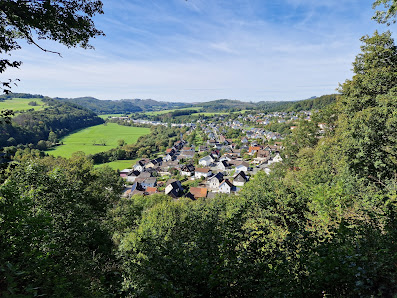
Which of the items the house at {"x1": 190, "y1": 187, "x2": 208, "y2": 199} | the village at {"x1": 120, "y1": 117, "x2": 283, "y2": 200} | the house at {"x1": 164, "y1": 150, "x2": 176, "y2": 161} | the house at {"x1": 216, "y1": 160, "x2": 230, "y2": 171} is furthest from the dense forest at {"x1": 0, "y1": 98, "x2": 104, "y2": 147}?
the house at {"x1": 216, "y1": 160, "x2": 230, "y2": 171}

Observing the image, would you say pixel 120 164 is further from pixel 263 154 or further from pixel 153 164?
pixel 263 154

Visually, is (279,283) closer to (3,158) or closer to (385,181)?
(3,158)

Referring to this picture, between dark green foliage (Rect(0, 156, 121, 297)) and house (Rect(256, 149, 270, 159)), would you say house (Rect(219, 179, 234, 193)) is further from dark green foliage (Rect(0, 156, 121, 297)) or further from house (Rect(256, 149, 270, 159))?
dark green foliage (Rect(0, 156, 121, 297))

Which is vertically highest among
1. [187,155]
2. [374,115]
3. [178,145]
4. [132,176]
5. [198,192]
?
[374,115]

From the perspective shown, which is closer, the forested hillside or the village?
the forested hillside

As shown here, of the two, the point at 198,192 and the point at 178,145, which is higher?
the point at 178,145

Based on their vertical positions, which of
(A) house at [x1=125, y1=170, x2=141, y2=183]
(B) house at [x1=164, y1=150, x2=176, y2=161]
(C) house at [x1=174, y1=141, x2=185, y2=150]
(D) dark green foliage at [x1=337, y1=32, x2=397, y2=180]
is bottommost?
(A) house at [x1=125, y1=170, x2=141, y2=183]

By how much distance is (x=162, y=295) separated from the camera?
196 inches

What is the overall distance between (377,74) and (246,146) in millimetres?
86132

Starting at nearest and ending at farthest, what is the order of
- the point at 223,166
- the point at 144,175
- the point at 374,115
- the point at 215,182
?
1. the point at 374,115
2. the point at 215,182
3. the point at 144,175
4. the point at 223,166

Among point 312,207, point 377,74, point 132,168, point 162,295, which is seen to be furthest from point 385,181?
point 132,168

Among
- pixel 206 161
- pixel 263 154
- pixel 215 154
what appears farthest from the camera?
pixel 215 154

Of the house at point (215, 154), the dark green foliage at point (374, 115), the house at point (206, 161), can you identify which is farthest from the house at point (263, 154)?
the dark green foliage at point (374, 115)

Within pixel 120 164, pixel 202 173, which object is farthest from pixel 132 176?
pixel 202 173
